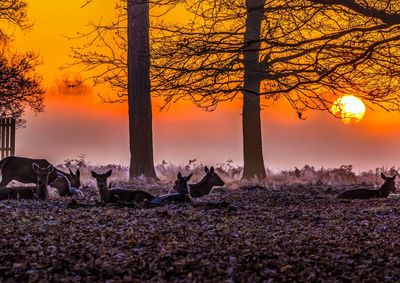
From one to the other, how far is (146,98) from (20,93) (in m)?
6.15

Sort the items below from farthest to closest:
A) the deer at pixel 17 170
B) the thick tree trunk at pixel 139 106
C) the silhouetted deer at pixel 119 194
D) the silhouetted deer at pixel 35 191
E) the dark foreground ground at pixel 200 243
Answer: the thick tree trunk at pixel 139 106 → the deer at pixel 17 170 → the silhouetted deer at pixel 35 191 → the silhouetted deer at pixel 119 194 → the dark foreground ground at pixel 200 243

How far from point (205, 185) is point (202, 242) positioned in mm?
8135

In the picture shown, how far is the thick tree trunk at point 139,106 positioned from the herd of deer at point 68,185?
129 inches

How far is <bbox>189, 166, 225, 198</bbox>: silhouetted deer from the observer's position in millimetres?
15930

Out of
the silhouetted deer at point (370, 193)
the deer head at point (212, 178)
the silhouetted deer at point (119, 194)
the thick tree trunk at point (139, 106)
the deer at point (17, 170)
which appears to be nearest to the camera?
the silhouetted deer at point (119, 194)

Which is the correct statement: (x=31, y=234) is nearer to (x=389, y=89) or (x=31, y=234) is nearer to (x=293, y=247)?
(x=293, y=247)

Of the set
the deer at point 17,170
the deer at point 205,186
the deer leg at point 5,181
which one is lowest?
the deer at point 205,186

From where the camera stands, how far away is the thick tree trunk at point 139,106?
20281mm

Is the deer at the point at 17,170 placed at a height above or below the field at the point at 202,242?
above

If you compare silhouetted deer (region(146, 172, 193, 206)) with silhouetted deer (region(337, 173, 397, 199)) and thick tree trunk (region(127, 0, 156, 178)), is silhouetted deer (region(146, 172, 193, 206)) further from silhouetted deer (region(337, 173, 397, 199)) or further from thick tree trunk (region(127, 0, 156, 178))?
thick tree trunk (region(127, 0, 156, 178))

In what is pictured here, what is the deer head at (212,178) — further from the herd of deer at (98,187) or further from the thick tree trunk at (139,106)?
the thick tree trunk at (139,106)

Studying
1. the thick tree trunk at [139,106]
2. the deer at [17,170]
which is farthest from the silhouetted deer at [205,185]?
the thick tree trunk at [139,106]

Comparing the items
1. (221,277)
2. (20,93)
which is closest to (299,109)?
(221,277)

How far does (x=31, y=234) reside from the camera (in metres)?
9.02
